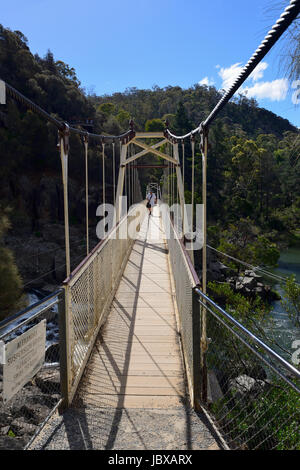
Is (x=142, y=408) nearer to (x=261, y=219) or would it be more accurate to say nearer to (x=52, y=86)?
(x=261, y=219)

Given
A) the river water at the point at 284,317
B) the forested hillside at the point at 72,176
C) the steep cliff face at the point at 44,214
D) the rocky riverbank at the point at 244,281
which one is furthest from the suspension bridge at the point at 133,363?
the steep cliff face at the point at 44,214

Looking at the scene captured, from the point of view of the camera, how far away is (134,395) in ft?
8.16

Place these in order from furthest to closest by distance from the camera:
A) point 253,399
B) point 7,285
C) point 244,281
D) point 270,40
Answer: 1. point 244,281
2. point 7,285
3. point 253,399
4. point 270,40

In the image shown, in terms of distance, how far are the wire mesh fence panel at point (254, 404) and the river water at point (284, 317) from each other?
5.59 feet

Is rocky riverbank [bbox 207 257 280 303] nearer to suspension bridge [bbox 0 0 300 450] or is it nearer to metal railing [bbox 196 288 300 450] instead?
metal railing [bbox 196 288 300 450]

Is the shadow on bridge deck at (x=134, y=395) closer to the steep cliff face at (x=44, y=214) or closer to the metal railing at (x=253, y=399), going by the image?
the metal railing at (x=253, y=399)

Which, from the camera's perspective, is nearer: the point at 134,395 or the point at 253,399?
the point at 134,395

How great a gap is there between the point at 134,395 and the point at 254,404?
3.60 meters

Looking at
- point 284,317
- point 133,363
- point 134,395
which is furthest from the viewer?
point 284,317

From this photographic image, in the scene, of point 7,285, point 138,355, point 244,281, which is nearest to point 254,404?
point 138,355

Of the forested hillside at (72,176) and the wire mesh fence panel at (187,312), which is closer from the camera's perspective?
the wire mesh fence panel at (187,312)

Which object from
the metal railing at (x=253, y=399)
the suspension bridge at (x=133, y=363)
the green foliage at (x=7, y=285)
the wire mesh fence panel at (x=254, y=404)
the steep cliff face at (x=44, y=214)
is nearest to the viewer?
the metal railing at (x=253, y=399)

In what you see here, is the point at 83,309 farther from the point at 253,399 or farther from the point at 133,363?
the point at 253,399

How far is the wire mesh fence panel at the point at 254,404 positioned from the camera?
1671 millimetres
